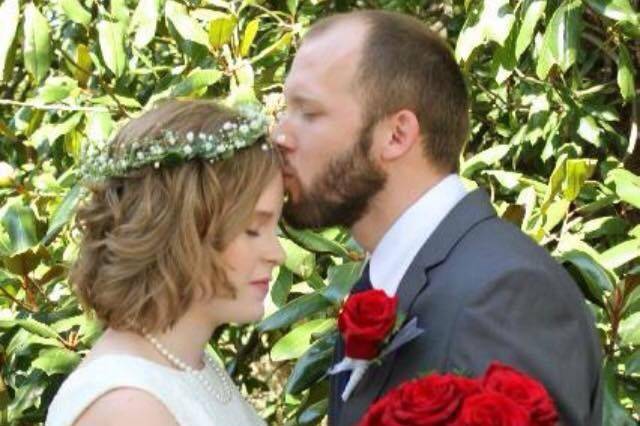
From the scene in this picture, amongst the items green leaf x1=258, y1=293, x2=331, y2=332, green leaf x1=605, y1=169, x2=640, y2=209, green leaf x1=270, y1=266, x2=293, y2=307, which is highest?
green leaf x1=605, y1=169, x2=640, y2=209

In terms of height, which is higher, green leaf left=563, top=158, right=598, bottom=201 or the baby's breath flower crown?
the baby's breath flower crown

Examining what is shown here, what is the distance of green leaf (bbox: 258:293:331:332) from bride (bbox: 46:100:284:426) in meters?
0.79

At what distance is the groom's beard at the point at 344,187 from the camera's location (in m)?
2.49

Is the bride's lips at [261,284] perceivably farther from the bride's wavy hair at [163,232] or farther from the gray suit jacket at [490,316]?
the gray suit jacket at [490,316]

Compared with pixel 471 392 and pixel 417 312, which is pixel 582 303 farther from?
pixel 471 392

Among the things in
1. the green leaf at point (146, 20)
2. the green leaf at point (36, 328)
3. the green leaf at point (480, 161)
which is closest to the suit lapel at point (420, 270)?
the green leaf at point (480, 161)

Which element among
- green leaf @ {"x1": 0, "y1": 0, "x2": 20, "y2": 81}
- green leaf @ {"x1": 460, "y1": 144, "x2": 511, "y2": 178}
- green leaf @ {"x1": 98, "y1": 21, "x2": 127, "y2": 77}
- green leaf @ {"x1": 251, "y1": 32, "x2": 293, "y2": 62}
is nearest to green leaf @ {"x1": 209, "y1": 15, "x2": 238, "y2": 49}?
green leaf @ {"x1": 251, "y1": 32, "x2": 293, "y2": 62}

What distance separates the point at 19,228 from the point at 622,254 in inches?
61.1

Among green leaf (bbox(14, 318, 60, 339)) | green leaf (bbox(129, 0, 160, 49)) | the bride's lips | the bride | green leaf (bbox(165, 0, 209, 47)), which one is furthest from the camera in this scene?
green leaf (bbox(129, 0, 160, 49))

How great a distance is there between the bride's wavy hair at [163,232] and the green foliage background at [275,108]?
90 cm

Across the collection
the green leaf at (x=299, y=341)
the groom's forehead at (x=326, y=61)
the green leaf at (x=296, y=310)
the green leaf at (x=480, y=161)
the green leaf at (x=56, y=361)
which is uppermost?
the groom's forehead at (x=326, y=61)

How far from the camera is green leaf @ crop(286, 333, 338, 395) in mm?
3213

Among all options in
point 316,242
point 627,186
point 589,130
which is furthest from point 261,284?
point 589,130

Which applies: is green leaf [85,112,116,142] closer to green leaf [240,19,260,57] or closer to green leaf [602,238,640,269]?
green leaf [240,19,260,57]
